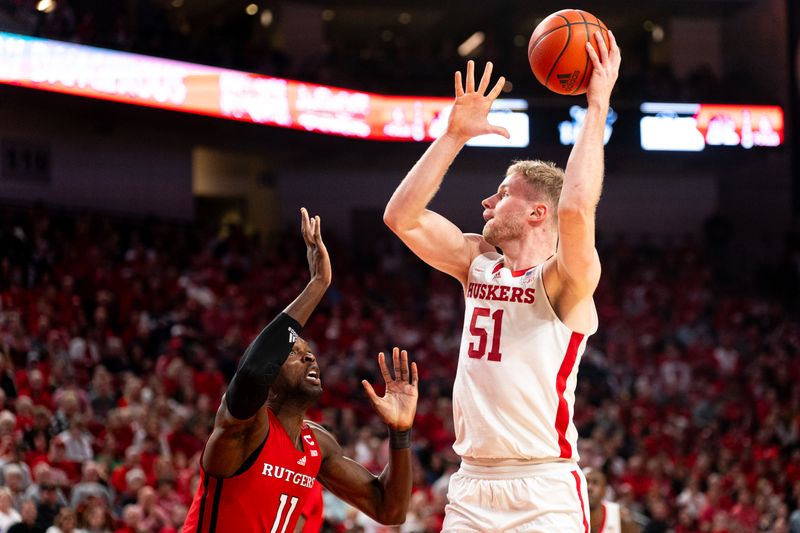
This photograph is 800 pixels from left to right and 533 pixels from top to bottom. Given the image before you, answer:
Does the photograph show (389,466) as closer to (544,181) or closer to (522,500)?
(522,500)

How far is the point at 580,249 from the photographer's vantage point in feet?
13.5

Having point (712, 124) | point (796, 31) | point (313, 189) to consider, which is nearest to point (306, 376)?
point (712, 124)

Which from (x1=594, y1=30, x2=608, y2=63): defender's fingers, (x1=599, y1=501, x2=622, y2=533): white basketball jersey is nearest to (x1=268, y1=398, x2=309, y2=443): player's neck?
(x1=594, y1=30, x2=608, y2=63): defender's fingers

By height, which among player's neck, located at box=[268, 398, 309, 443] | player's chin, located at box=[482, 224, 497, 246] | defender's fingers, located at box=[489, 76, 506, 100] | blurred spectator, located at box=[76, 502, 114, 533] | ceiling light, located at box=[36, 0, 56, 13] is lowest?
blurred spectator, located at box=[76, 502, 114, 533]

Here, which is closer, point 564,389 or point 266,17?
point 564,389

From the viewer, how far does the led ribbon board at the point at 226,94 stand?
606 inches

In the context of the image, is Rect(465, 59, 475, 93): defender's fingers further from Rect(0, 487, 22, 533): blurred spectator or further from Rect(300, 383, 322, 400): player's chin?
Rect(0, 487, 22, 533): blurred spectator

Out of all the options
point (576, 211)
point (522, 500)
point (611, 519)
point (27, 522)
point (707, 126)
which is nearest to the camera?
point (576, 211)

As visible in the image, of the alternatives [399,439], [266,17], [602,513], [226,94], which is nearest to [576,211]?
[399,439]

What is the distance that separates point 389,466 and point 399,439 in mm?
174

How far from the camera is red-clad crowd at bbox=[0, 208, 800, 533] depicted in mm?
10648

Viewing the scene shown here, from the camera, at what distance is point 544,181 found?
15.0 feet

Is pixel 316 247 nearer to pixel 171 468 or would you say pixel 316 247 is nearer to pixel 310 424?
pixel 310 424

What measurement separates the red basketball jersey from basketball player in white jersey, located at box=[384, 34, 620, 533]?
69 centimetres
